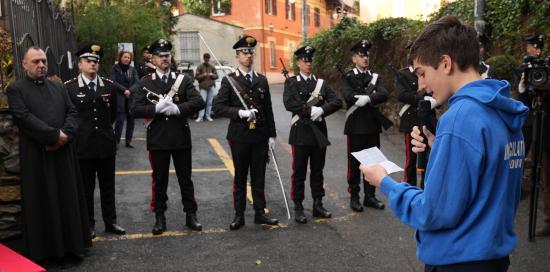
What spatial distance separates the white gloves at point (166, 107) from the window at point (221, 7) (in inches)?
1415

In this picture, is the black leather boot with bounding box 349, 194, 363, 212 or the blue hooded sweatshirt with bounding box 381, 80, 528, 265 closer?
the blue hooded sweatshirt with bounding box 381, 80, 528, 265

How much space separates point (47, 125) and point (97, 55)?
52.0 inches

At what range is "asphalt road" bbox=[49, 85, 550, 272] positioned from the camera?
4977mm

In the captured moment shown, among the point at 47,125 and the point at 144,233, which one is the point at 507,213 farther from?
the point at 144,233

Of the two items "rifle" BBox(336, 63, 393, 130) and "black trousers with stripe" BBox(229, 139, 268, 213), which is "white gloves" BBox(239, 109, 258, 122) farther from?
"rifle" BBox(336, 63, 393, 130)

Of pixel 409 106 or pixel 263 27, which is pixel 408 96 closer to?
pixel 409 106

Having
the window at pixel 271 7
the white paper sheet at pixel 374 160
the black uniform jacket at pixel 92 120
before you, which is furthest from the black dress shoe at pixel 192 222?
the window at pixel 271 7

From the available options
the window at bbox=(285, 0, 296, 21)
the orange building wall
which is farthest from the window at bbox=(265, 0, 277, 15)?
the window at bbox=(285, 0, 296, 21)

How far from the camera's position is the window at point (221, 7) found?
40466mm

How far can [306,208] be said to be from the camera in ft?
22.9

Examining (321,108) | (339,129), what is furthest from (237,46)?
(339,129)

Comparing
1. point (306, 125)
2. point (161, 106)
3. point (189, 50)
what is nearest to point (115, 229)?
point (161, 106)

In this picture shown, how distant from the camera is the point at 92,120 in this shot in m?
5.98

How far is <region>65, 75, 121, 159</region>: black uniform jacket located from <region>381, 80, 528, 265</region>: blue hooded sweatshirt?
4584 mm
